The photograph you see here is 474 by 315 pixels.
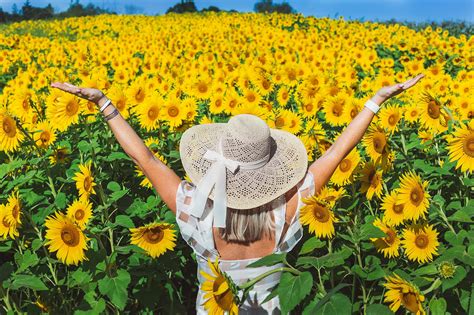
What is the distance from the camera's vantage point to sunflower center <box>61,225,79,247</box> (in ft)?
7.02

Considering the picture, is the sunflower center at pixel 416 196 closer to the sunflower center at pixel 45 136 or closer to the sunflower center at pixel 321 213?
the sunflower center at pixel 321 213

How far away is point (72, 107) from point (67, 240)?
4.17ft

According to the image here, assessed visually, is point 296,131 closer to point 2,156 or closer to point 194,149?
point 194,149

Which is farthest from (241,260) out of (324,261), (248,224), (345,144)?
(345,144)

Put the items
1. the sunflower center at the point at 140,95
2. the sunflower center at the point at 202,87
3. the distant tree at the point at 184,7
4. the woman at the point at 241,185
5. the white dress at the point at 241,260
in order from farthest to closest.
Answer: the distant tree at the point at 184,7
the sunflower center at the point at 202,87
the sunflower center at the point at 140,95
the white dress at the point at 241,260
the woman at the point at 241,185

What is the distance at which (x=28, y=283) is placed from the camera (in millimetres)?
2227

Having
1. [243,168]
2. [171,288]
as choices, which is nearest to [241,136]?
[243,168]

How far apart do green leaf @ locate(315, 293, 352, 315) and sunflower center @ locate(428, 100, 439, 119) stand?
148cm

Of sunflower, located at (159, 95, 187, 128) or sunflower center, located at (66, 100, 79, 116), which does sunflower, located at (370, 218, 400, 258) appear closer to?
sunflower, located at (159, 95, 187, 128)

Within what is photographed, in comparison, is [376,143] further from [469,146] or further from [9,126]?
[9,126]

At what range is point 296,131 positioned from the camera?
12.9ft

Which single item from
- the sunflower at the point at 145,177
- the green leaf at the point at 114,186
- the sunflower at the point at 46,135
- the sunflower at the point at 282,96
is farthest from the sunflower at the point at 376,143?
the sunflower at the point at 282,96

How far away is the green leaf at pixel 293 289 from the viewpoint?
5.39ft

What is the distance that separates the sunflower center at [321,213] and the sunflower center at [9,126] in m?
1.77
